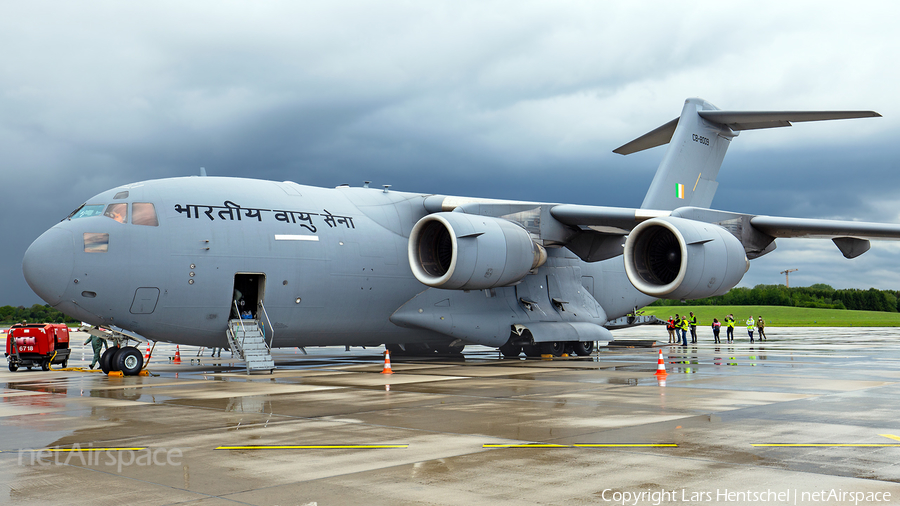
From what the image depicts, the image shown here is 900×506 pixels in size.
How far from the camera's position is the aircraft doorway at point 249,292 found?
15.1 metres

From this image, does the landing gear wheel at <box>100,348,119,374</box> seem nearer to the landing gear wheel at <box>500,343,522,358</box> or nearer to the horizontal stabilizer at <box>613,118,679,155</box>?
the landing gear wheel at <box>500,343,522,358</box>

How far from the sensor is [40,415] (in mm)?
8797

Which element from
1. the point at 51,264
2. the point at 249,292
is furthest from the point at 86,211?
the point at 249,292

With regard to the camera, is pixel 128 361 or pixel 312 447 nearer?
pixel 312 447

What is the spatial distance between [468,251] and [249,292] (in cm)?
471

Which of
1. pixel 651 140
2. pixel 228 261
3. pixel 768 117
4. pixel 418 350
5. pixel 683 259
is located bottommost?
pixel 418 350

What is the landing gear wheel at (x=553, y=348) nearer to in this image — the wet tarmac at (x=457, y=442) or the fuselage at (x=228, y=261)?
the fuselage at (x=228, y=261)

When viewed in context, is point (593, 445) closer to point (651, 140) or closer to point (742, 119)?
point (742, 119)

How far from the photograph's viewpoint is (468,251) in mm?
15453

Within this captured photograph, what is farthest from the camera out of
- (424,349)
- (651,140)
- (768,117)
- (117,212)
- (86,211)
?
(651,140)

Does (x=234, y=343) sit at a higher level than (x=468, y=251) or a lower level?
lower

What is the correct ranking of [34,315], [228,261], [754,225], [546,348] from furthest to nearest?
1. [34,315]
2. [546,348]
3. [754,225]
4. [228,261]

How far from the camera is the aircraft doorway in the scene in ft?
49.7

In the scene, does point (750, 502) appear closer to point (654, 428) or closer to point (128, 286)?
point (654, 428)
